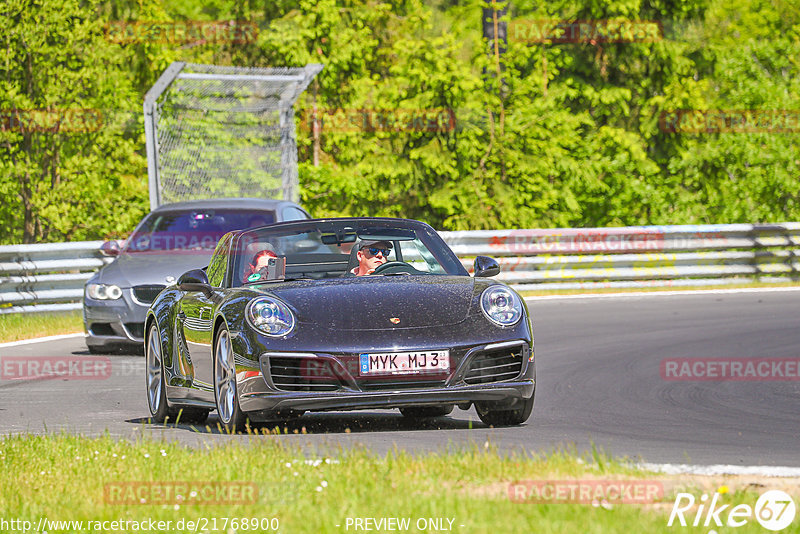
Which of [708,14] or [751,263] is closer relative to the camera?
[751,263]

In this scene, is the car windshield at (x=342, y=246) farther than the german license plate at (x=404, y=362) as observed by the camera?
Yes

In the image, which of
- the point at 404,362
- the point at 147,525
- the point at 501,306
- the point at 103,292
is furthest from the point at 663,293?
the point at 147,525

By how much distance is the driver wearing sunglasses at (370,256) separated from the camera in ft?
31.0

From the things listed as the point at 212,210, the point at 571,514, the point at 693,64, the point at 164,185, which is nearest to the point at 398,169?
the point at 164,185

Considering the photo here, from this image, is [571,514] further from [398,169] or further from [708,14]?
[708,14]

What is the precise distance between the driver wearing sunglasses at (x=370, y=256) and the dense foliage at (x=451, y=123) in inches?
619

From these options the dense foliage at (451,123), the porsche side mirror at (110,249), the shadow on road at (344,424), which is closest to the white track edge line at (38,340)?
the porsche side mirror at (110,249)

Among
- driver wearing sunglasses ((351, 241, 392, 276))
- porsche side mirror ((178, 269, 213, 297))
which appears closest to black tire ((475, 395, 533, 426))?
driver wearing sunglasses ((351, 241, 392, 276))

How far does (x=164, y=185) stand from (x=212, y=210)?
6.40 metres

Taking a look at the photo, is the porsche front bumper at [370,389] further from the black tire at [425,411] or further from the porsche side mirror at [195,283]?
the black tire at [425,411]

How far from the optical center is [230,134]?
80.1 ft

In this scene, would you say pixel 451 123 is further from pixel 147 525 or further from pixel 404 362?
pixel 147 525

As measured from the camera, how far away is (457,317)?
841cm

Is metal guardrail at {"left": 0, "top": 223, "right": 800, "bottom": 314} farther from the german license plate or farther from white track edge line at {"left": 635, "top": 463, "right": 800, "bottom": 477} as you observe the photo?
white track edge line at {"left": 635, "top": 463, "right": 800, "bottom": 477}
